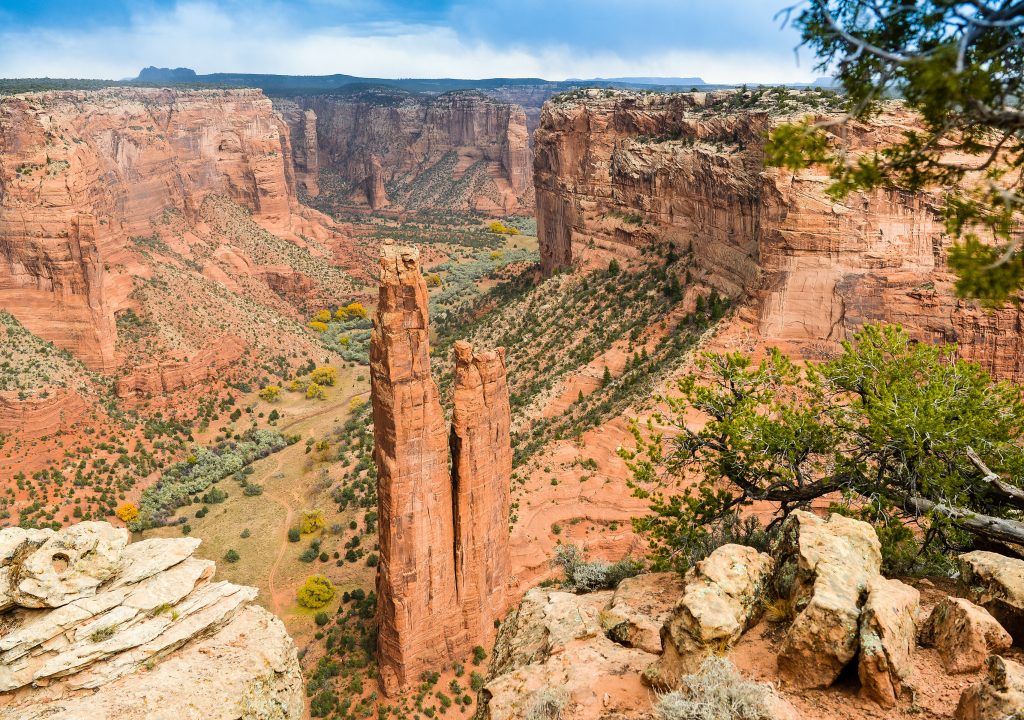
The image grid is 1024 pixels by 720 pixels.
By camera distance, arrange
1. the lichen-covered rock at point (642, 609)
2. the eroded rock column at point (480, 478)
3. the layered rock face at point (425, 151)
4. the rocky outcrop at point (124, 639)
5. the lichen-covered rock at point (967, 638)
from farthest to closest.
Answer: the layered rock face at point (425, 151), the eroded rock column at point (480, 478), the rocky outcrop at point (124, 639), the lichen-covered rock at point (642, 609), the lichen-covered rock at point (967, 638)

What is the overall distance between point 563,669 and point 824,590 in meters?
5.08

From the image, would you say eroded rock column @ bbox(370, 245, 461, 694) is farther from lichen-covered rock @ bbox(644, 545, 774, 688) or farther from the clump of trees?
lichen-covered rock @ bbox(644, 545, 774, 688)

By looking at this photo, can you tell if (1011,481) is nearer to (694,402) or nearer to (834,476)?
(834,476)

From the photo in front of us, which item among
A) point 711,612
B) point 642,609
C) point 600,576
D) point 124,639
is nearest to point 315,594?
point 124,639

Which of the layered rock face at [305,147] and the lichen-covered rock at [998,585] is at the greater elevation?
the layered rock face at [305,147]

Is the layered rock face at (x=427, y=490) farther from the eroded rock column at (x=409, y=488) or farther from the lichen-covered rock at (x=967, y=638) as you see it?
the lichen-covered rock at (x=967, y=638)

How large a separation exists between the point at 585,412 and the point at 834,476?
2804 centimetres

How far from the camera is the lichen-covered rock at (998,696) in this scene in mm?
8828

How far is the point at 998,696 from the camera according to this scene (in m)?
9.03

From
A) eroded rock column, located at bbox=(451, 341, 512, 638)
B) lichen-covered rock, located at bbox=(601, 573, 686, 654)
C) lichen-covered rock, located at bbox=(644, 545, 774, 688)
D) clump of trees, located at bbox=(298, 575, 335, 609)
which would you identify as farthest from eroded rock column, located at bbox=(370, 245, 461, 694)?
lichen-covered rock, located at bbox=(644, 545, 774, 688)

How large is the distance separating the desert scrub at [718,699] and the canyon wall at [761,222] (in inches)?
1117

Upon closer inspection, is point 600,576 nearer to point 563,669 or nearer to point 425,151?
point 563,669

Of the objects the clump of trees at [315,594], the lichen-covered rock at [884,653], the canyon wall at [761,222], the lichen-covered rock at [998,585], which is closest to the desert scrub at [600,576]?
the lichen-covered rock at [998,585]

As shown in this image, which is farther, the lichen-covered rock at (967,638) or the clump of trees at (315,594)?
the clump of trees at (315,594)
